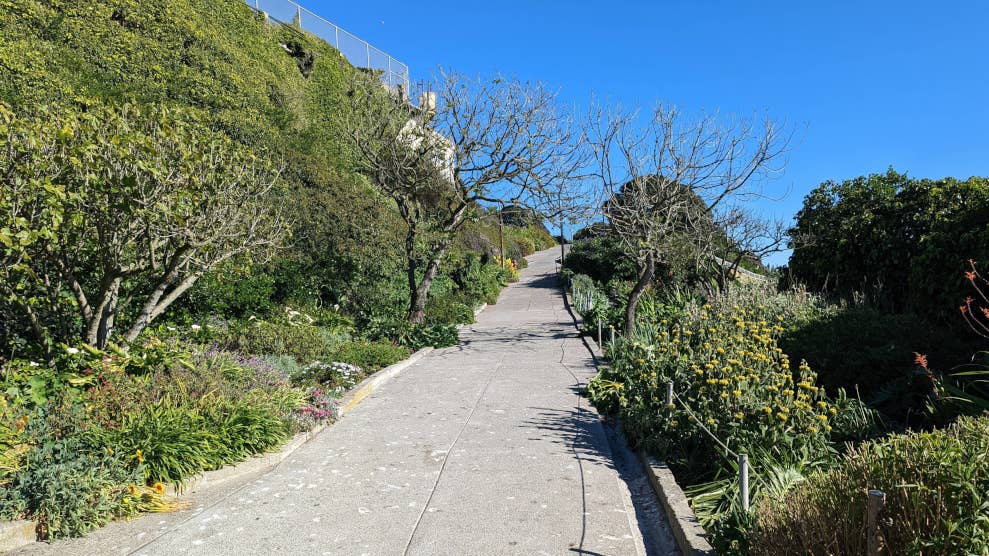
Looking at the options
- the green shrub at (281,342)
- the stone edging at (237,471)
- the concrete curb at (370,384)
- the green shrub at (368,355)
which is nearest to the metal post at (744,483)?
the stone edging at (237,471)

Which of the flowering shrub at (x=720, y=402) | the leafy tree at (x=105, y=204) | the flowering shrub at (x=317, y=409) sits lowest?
the flowering shrub at (x=317, y=409)

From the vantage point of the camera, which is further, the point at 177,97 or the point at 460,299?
the point at 460,299

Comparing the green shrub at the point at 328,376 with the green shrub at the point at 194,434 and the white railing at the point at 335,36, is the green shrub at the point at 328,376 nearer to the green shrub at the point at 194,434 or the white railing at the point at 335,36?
the green shrub at the point at 194,434

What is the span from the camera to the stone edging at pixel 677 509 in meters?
3.88

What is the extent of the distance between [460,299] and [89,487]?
54.3ft

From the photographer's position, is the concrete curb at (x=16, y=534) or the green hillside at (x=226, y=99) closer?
the concrete curb at (x=16, y=534)

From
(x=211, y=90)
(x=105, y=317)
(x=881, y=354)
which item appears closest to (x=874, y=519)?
(x=881, y=354)

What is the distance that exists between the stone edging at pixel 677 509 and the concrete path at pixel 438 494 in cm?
12

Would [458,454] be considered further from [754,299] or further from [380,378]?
[754,299]

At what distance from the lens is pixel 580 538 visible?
4.21m

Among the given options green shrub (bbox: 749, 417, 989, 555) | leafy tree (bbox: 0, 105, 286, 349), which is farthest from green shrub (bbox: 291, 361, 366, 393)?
green shrub (bbox: 749, 417, 989, 555)

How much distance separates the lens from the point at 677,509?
4.39 metres

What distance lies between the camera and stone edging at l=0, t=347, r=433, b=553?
4.04 metres

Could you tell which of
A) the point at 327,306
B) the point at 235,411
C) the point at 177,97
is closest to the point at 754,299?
the point at 235,411
